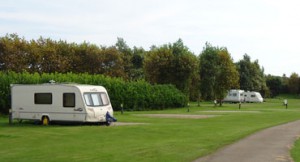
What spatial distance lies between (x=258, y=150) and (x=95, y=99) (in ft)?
44.9

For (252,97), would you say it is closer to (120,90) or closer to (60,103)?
(120,90)

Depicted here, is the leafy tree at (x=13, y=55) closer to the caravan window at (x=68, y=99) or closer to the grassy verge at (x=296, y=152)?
the caravan window at (x=68, y=99)

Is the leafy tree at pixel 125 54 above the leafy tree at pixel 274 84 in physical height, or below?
above

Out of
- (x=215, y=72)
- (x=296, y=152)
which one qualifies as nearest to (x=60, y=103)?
(x=296, y=152)

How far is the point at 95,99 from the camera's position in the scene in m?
27.3

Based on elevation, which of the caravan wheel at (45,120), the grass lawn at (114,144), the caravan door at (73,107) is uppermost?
the caravan door at (73,107)

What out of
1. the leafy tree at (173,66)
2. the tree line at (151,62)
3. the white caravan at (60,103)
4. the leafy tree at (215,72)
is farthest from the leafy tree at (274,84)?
the white caravan at (60,103)

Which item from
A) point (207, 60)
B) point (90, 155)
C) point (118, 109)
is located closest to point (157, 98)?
point (118, 109)

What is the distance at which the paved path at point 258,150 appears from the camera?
44.2 feet

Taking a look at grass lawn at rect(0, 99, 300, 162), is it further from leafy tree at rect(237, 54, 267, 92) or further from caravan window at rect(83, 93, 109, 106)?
leafy tree at rect(237, 54, 267, 92)

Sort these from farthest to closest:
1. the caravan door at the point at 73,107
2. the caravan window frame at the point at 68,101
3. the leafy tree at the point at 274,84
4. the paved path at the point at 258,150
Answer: the leafy tree at the point at 274,84
the caravan window frame at the point at 68,101
the caravan door at the point at 73,107
the paved path at the point at 258,150

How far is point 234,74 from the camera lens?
207 feet

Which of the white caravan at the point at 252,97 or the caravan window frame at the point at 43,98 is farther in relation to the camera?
the white caravan at the point at 252,97

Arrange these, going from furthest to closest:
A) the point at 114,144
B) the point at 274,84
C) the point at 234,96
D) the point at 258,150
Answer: the point at 274,84
the point at 234,96
the point at 114,144
the point at 258,150
